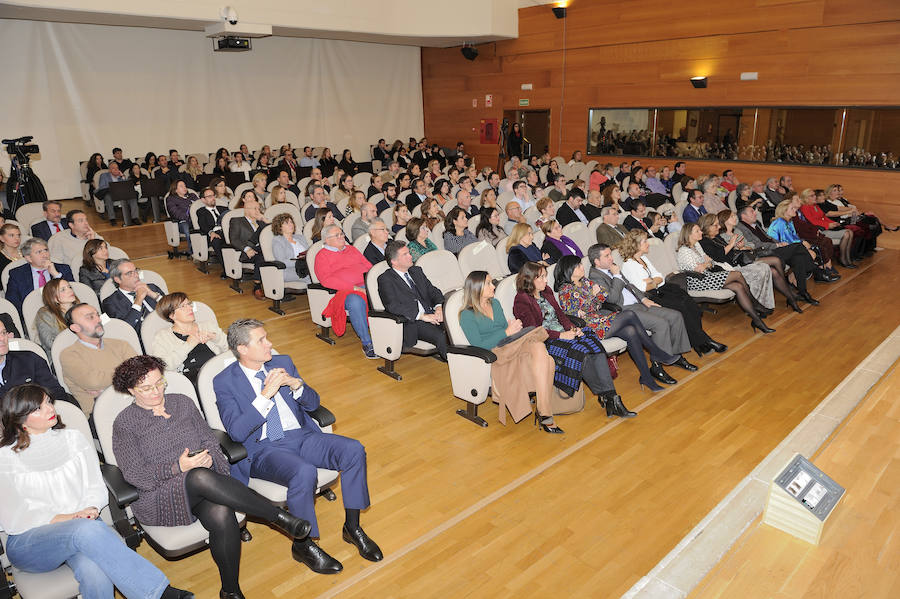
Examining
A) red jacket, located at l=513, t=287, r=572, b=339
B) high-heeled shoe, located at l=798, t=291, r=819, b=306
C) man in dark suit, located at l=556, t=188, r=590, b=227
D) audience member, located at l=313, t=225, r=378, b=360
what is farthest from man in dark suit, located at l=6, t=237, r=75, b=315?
high-heeled shoe, located at l=798, t=291, r=819, b=306

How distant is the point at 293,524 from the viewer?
2906 millimetres

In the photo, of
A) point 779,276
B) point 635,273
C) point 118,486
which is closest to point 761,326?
point 779,276

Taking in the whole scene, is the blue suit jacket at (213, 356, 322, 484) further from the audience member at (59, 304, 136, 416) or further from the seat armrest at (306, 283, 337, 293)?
the seat armrest at (306, 283, 337, 293)

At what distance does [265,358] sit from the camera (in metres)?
3.26

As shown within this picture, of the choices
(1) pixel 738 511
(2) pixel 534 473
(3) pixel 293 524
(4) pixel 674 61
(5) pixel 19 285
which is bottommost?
(2) pixel 534 473

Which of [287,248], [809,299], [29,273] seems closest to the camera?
[29,273]

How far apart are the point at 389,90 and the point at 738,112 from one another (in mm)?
9758

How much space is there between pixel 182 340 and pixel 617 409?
123 inches

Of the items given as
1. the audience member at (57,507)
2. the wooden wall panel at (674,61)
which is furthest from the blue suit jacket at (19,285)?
the wooden wall panel at (674,61)

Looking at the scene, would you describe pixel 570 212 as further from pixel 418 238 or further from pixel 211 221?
pixel 211 221

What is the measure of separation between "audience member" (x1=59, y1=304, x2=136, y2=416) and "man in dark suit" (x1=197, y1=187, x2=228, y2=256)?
13.9 ft

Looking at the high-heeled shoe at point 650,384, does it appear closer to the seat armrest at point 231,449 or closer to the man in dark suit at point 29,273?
the seat armrest at point 231,449

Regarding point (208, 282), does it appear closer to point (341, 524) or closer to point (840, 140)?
point (341, 524)

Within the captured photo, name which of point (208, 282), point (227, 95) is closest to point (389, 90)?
point (227, 95)
